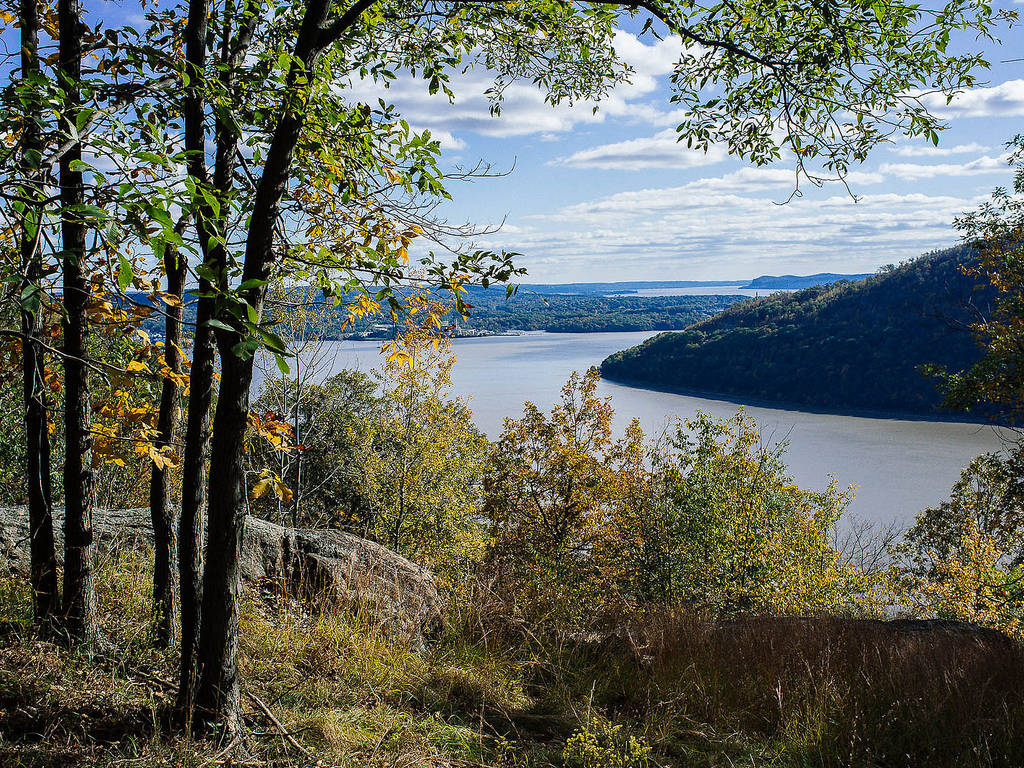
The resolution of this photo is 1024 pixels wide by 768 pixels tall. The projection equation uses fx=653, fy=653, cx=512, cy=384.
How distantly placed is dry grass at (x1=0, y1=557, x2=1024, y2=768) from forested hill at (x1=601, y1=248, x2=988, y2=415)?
6637 centimetres

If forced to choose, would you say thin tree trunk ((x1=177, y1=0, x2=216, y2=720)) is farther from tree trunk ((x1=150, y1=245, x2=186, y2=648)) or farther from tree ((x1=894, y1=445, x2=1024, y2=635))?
tree ((x1=894, y1=445, x2=1024, y2=635))

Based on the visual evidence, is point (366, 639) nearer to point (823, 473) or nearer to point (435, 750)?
point (435, 750)

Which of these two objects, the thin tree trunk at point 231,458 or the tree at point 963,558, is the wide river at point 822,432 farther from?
the thin tree trunk at point 231,458

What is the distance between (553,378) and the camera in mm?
73812

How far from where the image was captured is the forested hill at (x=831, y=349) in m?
68.0

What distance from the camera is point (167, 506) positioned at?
365cm

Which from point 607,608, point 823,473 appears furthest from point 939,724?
point 823,473

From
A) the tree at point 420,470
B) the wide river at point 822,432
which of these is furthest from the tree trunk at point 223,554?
the wide river at point 822,432

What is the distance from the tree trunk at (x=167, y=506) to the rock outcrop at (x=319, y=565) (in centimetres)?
114

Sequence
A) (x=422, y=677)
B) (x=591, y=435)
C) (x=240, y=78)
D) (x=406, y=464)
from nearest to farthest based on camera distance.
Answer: (x=240, y=78), (x=422, y=677), (x=591, y=435), (x=406, y=464)

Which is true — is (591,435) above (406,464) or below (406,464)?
above

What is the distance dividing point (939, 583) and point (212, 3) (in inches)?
1112

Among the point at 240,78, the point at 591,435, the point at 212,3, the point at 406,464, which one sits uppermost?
the point at 212,3


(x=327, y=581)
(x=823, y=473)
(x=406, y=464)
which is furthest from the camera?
(x=823, y=473)
